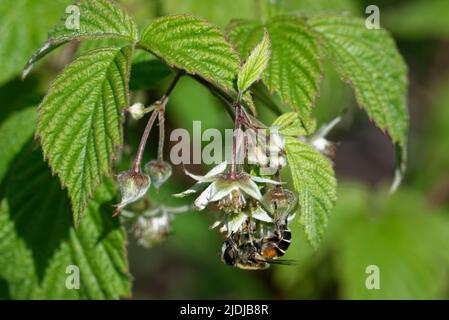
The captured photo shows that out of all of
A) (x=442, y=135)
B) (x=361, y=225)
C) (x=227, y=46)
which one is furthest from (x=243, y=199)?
(x=442, y=135)

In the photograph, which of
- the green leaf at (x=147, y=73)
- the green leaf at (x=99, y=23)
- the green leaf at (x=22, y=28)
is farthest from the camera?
the green leaf at (x=22, y=28)

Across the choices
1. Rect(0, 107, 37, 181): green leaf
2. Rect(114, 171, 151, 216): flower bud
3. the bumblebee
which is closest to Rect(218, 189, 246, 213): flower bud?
the bumblebee

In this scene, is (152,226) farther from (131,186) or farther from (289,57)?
(289,57)

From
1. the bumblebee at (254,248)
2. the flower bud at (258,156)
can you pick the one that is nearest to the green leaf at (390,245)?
the bumblebee at (254,248)

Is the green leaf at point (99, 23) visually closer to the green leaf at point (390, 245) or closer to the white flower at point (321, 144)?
the white flower at point (321, 144)

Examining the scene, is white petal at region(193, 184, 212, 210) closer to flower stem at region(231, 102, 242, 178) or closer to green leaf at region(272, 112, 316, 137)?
flower stem at region(231, 102, 242, 178)
